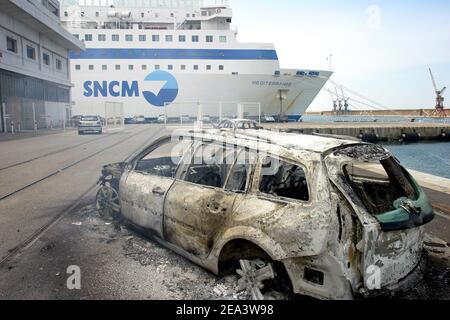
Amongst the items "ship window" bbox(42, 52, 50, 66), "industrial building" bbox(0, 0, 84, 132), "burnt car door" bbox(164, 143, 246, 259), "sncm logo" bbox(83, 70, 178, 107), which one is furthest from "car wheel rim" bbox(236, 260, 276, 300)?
"sncm logo" bbox(83, 70, 178, 107)

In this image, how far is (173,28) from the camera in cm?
5497

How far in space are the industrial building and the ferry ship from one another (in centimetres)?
958

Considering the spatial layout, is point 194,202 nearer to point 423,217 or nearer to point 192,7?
point 423,217

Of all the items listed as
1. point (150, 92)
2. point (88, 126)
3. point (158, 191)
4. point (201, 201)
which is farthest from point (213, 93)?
point (201, 201)

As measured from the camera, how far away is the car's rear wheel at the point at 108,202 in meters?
5.25

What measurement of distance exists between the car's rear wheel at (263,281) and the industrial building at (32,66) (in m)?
28.4

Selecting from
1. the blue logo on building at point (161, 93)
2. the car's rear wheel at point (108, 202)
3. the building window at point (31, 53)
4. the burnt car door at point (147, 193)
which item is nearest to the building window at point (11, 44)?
the building window at point (31, 53)

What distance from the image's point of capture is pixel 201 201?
339 centimetres

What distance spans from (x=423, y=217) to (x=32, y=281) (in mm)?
3703

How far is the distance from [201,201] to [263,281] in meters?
0.97

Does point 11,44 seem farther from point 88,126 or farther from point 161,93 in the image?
point 161,93

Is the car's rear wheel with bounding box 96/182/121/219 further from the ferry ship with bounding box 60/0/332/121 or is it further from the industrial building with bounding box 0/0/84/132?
the ferry ship with bounding box 60/0/332/121

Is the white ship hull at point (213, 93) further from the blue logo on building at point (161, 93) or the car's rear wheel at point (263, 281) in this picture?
the car's rear wheel at point (263, 281)
